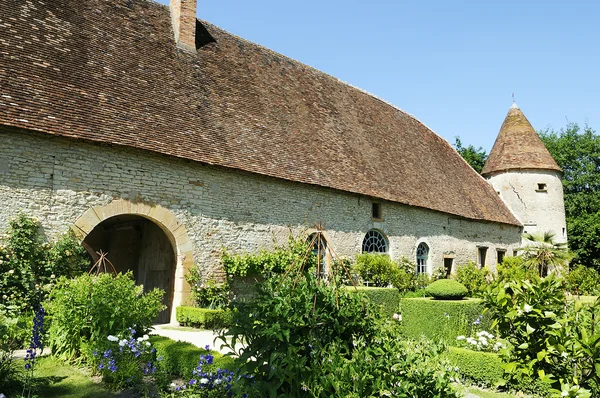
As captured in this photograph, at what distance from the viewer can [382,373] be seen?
10.1 feet

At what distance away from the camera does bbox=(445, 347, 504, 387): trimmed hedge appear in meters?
6.04

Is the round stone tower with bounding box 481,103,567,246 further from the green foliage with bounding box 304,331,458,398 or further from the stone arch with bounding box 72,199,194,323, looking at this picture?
the green foliage with bounding box 304,331,458,398

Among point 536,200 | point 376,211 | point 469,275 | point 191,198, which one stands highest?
point 536,200

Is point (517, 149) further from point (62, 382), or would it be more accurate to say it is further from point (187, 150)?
point (62, 382)

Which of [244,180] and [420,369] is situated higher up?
[244,180]

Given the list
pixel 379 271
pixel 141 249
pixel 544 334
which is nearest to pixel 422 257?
pixel 379 271

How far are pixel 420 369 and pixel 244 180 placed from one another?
8.06m

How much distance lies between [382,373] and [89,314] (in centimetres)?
444

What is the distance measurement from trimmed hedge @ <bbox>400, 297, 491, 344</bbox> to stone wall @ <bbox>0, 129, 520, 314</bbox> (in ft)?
13.2

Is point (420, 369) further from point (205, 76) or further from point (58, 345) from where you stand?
point (205, 76)

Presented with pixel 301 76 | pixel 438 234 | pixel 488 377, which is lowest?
pixel 488 377

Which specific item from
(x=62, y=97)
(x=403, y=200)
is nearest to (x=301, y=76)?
(x=403, y=200)

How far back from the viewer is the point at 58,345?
19.7 ft

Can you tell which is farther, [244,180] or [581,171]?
[581,171]
